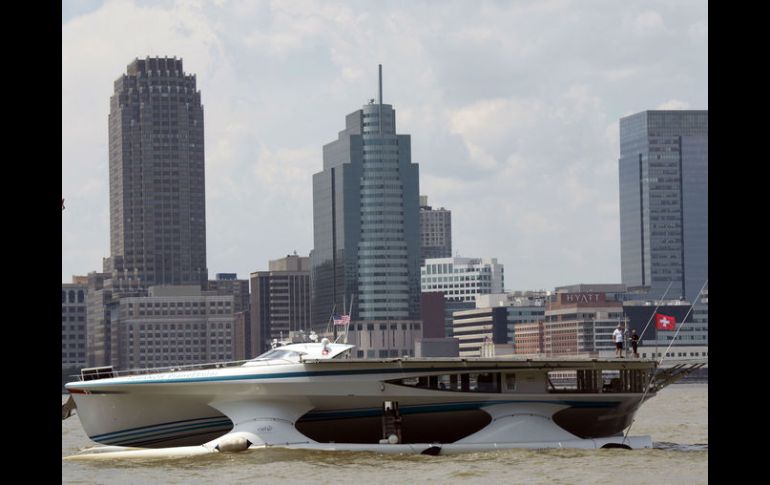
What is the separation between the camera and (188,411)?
37031 millimetres

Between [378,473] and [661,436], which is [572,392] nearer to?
[378,473]

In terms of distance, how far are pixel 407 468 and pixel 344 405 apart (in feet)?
11.3

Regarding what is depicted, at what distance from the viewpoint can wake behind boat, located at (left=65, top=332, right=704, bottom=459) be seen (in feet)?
117

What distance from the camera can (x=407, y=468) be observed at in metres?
33.8

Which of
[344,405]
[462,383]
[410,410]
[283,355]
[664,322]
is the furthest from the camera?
[664,322]

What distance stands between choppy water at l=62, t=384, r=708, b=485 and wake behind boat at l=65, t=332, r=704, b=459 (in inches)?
16.4

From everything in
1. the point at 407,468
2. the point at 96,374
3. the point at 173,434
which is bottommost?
the point at 407,468

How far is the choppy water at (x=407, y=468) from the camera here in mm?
31359

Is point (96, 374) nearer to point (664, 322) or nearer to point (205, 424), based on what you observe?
point (205, 424)

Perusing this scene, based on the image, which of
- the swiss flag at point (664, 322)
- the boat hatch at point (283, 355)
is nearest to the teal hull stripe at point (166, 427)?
the boat hatch at point (283, 355)

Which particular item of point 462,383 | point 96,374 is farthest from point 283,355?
point 96,374

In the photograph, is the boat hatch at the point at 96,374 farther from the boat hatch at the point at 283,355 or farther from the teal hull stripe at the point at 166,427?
the boat hatch at the point at 283,355
